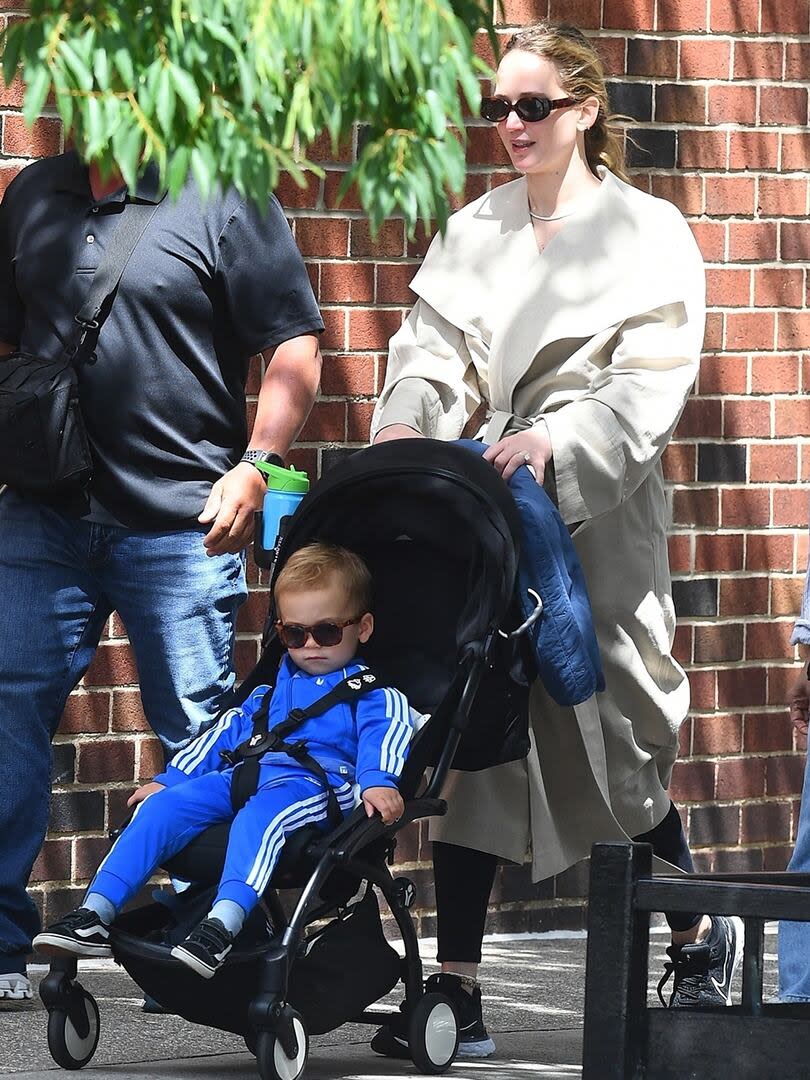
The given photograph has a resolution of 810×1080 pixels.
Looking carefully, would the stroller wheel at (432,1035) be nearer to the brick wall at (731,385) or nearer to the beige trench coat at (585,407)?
the beige trench coat at (585,407)

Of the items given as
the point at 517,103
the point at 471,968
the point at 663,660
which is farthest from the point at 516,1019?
the point at 517,103

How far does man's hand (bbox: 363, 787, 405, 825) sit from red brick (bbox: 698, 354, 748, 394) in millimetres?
2803

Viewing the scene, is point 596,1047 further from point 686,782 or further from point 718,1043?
point 686,782

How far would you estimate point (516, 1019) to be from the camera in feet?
17.9

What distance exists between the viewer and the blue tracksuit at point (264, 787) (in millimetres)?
4316

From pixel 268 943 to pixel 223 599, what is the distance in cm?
106

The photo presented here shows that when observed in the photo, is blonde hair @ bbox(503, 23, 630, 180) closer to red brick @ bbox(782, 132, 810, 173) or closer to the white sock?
red brick @ bbox(782, 132, 810, 173)

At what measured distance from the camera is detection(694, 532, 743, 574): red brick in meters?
6.84

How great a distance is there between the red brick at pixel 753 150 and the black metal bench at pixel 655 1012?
3403mm

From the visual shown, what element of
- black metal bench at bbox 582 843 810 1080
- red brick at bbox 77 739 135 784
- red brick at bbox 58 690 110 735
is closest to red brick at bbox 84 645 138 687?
red brick at bbox 58 690 110 735

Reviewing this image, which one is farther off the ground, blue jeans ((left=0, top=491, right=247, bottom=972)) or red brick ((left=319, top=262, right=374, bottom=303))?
red brick ((left=319, top=262, right=374, bottom=303))

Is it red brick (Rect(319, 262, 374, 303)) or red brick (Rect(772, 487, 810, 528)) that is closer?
red brick (Rect(319, 262, 374, 303))

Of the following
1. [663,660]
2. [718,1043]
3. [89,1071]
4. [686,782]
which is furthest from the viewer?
[686,782]

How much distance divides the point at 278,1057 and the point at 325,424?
240cm
